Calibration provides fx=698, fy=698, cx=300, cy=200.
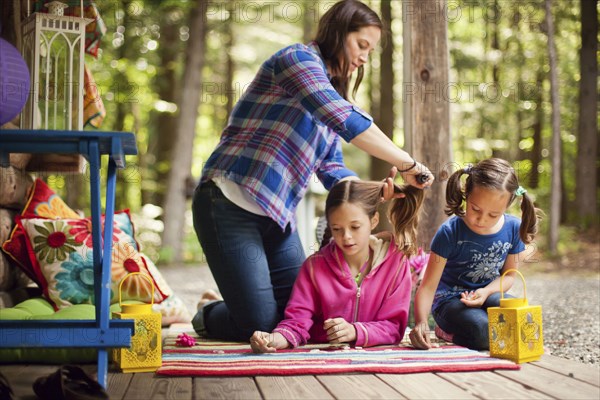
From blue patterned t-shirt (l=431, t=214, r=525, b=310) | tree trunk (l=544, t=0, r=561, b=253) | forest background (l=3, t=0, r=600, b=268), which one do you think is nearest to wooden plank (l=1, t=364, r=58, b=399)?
blue patterned t-shirt (l=431, t=214, r=525, b=310)

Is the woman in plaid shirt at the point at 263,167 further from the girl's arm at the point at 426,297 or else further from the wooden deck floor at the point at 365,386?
the wooden deck floor at the point at 365,386

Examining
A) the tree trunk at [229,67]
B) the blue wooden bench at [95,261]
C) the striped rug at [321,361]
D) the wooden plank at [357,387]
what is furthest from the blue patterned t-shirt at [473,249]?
the tree trunk at [229,67]

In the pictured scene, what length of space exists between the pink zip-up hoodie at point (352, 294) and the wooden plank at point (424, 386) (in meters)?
0.58

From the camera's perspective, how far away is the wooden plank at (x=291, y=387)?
6.14 ft

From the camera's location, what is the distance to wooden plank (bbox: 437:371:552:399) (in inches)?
73.6

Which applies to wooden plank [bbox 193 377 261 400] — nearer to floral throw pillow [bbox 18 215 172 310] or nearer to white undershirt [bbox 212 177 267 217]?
white undershirt [bbox 212 177 267 217]

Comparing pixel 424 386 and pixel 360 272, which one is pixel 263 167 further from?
pixel 424 386

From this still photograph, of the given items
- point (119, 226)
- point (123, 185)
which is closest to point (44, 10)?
point (119, 226)

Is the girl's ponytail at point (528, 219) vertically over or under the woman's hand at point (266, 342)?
over

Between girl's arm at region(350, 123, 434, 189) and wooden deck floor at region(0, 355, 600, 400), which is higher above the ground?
girl's arm at region(350, 123, 434, 189)

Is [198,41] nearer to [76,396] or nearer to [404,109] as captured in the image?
[404,109]

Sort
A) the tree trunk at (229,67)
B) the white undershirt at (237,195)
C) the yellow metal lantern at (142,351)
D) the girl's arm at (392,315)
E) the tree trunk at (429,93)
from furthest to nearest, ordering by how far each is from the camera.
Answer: the tree trunk at (229,67)
the tree trunk at (429,93)
the white undershirt at (237,195)
the girl's arm at (392,315)
the yellow metal lantern at (142,351)

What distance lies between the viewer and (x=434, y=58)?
356cm

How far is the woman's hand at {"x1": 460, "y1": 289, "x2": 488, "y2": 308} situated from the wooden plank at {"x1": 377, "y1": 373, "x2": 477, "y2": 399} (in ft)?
2.20
